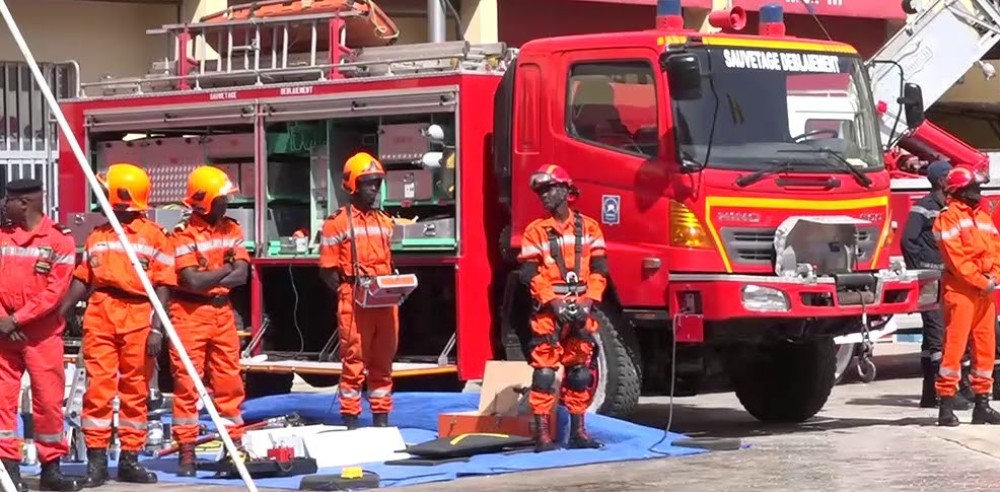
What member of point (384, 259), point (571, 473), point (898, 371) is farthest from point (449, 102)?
point (898, 371)

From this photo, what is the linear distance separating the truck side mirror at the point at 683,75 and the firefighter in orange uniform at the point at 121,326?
340 centimetres

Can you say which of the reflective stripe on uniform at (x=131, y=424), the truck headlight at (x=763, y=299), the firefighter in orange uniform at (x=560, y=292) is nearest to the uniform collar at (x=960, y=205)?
the truck headlight at (x=763, y=299)

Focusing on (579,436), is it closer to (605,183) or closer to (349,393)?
(349,393)

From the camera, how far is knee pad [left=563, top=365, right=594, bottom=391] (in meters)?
11.7

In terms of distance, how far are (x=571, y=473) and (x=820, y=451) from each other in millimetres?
1735

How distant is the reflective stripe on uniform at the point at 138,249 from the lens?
10.8 metres

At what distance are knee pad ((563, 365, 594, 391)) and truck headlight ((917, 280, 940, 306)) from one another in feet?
9.00

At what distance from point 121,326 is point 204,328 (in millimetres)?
625

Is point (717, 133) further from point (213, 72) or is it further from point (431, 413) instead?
point (213, 72)

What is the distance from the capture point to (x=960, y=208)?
13.0m

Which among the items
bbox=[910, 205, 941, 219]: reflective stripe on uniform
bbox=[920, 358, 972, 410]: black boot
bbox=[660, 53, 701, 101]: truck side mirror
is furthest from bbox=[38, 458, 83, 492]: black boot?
bbox=[910, 205, 941, 219]: reflective stripe on uniform

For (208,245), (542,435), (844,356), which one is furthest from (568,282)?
(844,356)

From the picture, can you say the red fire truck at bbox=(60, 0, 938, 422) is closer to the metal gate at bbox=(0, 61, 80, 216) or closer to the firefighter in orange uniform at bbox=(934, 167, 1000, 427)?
the firefighter in orange uniform at bbox=(934, 167, 1000, 427)

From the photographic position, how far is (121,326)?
1072 cm
